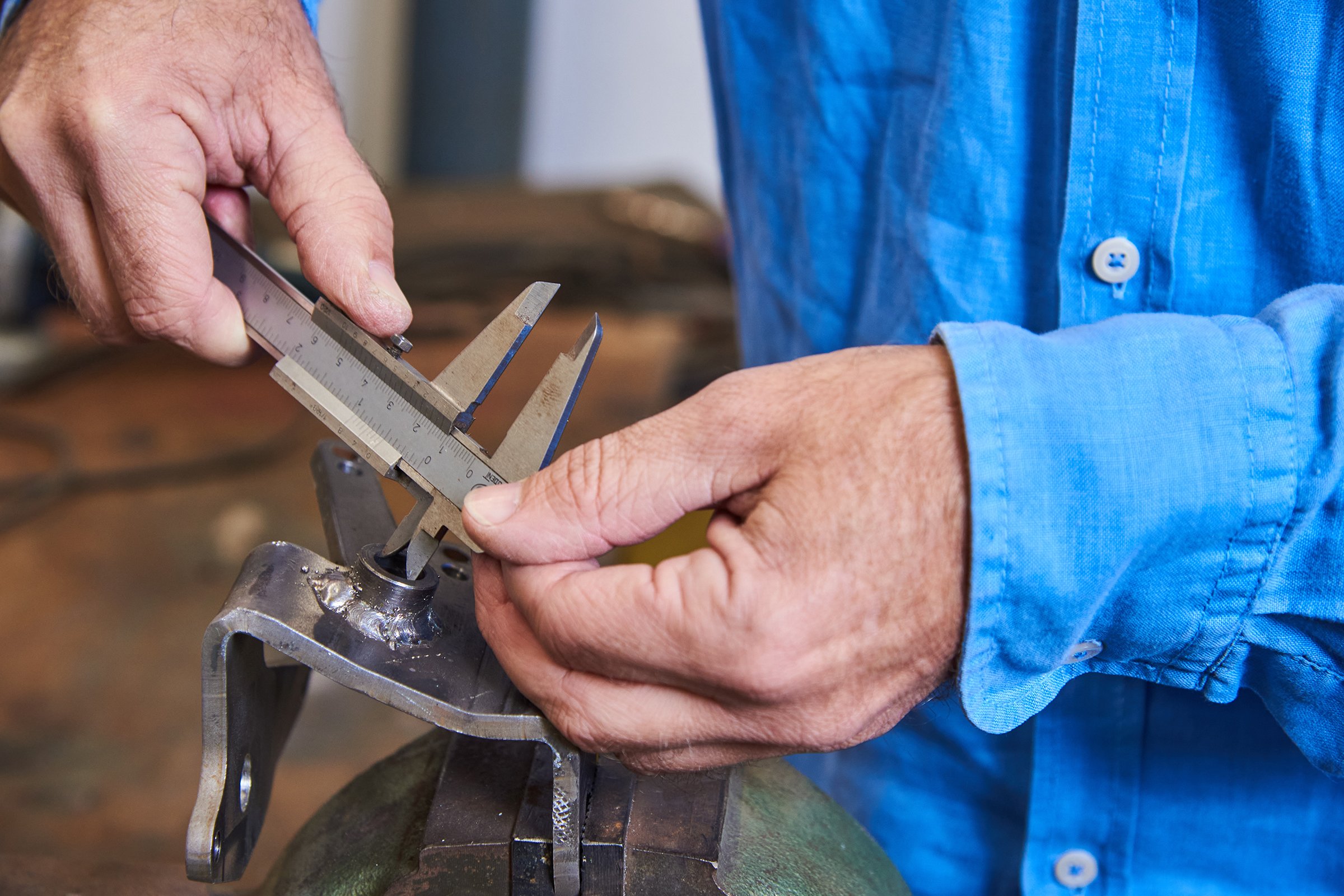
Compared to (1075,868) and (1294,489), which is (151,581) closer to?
(1075,868)

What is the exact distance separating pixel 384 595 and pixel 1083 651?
44 cm

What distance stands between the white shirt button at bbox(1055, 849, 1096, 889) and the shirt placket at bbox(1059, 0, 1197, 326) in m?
0.41

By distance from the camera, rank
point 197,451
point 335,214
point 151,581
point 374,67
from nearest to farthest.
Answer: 1. point 335,214
2. point 151,581
3. point 197,451
4. point 374,67

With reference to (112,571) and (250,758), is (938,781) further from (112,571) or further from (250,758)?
(112,571)

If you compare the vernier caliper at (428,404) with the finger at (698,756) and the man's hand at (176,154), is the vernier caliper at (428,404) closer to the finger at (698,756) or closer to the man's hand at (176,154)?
the man's hand at (176,154)

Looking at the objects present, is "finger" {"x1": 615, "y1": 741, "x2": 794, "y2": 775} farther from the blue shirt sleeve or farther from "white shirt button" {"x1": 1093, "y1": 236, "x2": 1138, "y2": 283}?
"white shirt button" {"x1": 1093, "y1": 236, "x2": 1138, "y2": 283}

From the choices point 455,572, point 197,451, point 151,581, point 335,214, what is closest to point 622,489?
point 455,572

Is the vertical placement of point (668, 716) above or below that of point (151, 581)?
above

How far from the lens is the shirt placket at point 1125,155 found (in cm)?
67

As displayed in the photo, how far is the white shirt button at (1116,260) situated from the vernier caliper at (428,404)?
363mm

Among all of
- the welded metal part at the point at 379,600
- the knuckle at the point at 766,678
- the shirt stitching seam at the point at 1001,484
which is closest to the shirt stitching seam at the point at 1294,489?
the shirt stitching seam at the point at 1001,484

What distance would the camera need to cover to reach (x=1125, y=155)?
696 mm

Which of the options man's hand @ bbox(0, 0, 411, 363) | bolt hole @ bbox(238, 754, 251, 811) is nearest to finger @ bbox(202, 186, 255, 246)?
man's hand @ bbox(0, 0, 411, 363)

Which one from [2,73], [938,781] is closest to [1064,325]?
[938,781]
